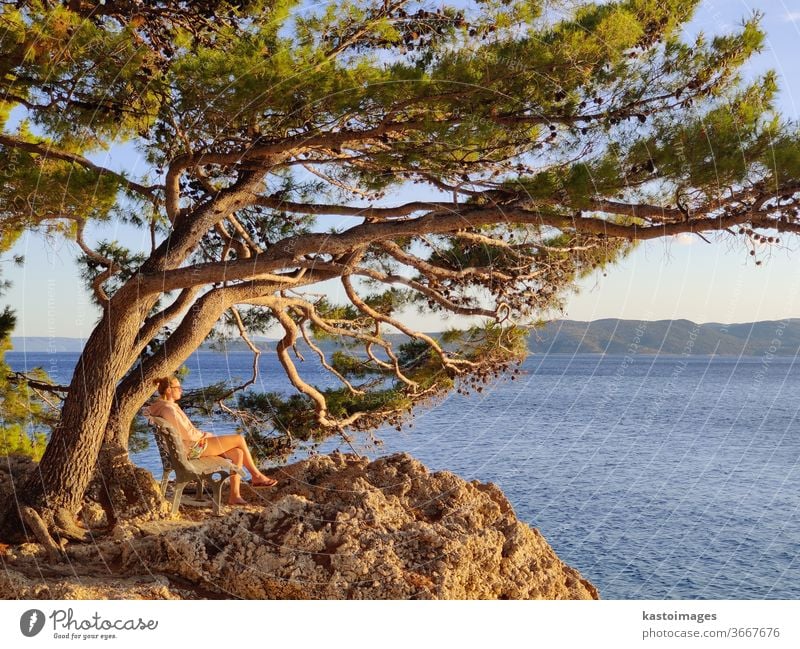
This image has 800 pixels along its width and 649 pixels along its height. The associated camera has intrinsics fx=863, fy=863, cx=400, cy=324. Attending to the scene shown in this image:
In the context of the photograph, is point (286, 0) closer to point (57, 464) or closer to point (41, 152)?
point (41, 152)

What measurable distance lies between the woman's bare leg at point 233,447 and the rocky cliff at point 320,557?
88 cm

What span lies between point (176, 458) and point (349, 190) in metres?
3.31

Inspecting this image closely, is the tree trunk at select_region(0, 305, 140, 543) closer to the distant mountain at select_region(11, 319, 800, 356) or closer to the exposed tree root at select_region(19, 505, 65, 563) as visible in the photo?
the exposed tree root at select_region(19, 505, 65, 563)

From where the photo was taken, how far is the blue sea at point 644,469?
1414cm

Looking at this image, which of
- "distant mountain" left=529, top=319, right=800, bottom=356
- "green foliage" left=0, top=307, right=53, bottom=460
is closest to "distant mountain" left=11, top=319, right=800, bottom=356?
"distant mountain" left=529, top=319, right=800, bottom=356

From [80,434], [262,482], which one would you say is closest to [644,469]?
[262,482]

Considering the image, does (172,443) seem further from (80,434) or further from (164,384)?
(80,434)

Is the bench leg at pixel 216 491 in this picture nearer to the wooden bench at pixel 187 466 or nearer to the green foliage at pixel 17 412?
the wooden bench at pixel 187 466

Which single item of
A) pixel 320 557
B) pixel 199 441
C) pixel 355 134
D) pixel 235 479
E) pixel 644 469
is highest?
pixel 355 134

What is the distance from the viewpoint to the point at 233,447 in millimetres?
7000

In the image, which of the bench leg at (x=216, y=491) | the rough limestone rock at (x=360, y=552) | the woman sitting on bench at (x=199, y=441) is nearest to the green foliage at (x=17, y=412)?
the woman sitting on bench at (x=199, y=441)

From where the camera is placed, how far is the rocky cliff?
17.1 ft

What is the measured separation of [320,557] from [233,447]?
1954 millimetres

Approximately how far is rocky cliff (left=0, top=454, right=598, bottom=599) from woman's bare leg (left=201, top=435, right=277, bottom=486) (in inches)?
34.5
